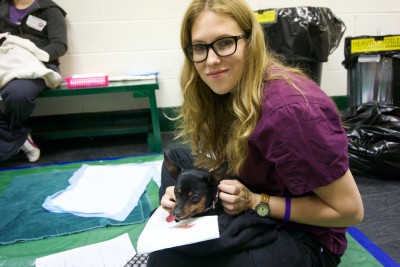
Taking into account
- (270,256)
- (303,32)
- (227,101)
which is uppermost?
(303,32)

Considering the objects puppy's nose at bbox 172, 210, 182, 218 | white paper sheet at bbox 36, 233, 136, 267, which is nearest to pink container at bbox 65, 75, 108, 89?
white paper sheet at bbox 36, 233, 136, 267

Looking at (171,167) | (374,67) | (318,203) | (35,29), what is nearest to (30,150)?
(35,29)

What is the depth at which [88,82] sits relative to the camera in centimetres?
240

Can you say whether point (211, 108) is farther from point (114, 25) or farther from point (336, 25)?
point (114, 25)

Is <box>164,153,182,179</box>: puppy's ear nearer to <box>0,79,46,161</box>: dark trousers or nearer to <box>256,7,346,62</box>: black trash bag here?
<box>256,7,346,62</box>: black trash bag

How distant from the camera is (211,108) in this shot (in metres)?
1.10

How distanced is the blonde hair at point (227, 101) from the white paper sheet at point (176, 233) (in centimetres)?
19

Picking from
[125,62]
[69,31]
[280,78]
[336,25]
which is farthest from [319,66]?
[69,31]

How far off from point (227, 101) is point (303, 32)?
1416 millimetres

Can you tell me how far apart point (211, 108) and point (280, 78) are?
313 millimetres

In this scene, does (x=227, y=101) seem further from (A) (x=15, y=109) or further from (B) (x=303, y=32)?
(A) (x=15, y=109)

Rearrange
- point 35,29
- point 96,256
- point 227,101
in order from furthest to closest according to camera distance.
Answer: point 35,29 < point 96,256 < point 227,101

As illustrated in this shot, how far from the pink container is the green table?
5 cm

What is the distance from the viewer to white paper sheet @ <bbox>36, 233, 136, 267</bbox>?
121cm
